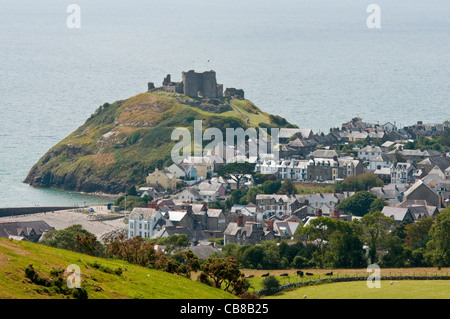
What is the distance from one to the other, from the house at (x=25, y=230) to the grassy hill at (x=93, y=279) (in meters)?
29.2

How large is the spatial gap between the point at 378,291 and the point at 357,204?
1408 inches

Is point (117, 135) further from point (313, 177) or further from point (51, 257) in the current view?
point (51, 257)

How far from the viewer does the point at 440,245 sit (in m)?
63.3

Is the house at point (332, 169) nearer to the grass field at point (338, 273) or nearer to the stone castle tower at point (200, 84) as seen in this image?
the stone castle tower at point (200, 84)

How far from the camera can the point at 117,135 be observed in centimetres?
13325

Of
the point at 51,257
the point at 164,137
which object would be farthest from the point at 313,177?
the point at 51,257

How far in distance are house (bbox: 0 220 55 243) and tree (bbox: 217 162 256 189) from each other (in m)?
30.6

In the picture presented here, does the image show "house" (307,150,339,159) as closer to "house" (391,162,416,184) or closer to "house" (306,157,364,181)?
"house" (306,157,364,181)

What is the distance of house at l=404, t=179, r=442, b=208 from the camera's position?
292ft

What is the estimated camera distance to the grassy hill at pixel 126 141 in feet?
390

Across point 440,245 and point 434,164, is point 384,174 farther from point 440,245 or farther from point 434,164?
point 440,245

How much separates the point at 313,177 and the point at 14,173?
131 ft

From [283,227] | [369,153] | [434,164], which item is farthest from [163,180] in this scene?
[283,227]

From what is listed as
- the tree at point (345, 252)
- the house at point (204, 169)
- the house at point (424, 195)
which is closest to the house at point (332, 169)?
the house at point (204, 169)
